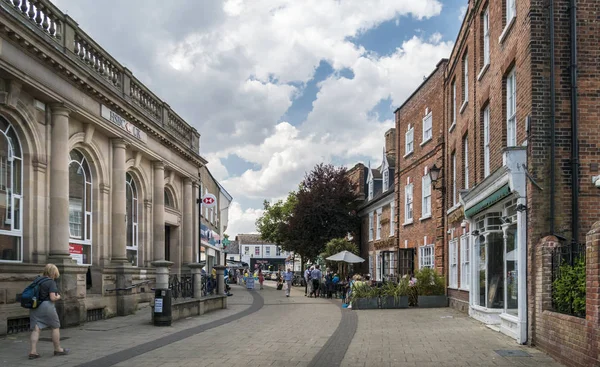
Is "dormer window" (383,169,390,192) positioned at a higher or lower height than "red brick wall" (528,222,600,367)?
higher

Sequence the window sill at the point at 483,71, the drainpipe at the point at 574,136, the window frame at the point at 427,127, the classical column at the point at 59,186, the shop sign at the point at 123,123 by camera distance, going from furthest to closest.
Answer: the window frame at the point at 427,127 < the shop sign at the point at 123,123 < the window sill at the point at 483,71 < the classical column at the point at 59,186 < the drainpipe at the point at 574,136

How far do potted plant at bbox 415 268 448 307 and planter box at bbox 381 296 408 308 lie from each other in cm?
51

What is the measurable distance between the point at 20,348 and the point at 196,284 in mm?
9036

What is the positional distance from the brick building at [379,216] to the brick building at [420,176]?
1.88 meters

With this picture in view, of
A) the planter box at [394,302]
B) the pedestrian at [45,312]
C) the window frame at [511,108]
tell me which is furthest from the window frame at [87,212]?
the window frame at [511,108]

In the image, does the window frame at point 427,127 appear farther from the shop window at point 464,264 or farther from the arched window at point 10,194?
the arched window at point 10,194

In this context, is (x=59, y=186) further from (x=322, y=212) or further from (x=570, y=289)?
(x=322, y=212)

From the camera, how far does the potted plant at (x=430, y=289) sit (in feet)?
74.1

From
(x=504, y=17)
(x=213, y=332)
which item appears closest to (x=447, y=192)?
(x=504, y=17)

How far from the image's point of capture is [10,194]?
46.7 feet

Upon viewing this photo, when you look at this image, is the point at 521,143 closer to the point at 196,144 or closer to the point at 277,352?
the point at 277,352

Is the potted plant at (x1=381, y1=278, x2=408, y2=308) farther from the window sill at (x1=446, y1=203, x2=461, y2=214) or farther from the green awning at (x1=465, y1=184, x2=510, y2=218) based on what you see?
the green awning at (x1=465, y1=184, x2=510, y2=218)

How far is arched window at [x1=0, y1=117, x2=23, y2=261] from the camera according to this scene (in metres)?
14.0

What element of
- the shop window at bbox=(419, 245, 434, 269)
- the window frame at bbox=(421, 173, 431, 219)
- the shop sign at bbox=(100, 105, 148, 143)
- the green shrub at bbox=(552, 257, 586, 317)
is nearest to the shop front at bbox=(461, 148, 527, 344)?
the green shrub at bbox=(552, 257, 586, 317)
